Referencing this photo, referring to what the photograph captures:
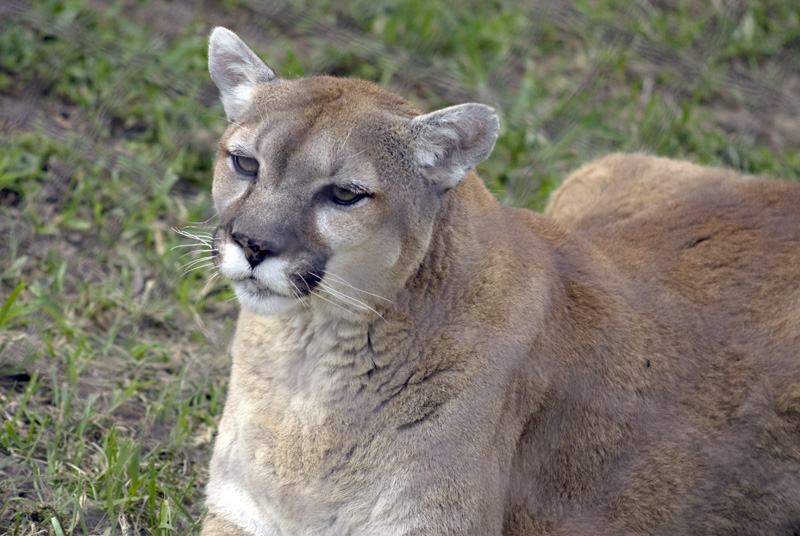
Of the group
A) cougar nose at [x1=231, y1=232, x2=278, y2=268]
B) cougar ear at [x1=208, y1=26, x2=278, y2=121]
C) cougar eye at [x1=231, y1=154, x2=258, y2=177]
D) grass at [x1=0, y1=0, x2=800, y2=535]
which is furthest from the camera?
grass at [x1=0, y1=0, x2=800, y2=535]

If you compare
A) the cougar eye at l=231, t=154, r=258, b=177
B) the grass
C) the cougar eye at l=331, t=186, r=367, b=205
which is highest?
the cougar eye at l=331, t=186, r=367, b=205

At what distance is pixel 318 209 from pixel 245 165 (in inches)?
12.7

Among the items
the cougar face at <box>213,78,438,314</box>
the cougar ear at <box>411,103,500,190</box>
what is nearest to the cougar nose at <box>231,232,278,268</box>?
the cougar face at <box>213,78,438,314</box>

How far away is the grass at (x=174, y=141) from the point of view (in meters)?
3.54

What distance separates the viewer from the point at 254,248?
8.84 feet

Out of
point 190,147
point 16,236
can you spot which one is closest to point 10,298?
point 16,236

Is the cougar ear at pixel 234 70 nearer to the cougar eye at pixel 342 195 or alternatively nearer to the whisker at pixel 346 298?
the cougar eye at pixel 342 195

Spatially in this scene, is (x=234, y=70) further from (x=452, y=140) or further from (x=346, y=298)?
(x=346, y=298)

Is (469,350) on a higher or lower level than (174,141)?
higher

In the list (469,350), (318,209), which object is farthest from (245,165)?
(469,350)

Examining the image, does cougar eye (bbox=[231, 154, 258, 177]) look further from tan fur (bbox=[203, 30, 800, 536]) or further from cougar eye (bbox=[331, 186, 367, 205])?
cougar eye (bbox=[331, 186, 367, 205])

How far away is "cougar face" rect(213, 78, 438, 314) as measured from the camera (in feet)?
9.00

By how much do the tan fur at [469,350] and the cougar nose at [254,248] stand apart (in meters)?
0.02

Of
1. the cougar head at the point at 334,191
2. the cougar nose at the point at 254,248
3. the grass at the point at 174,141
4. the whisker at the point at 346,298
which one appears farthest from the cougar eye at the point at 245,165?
the grass at the point at 174,141
